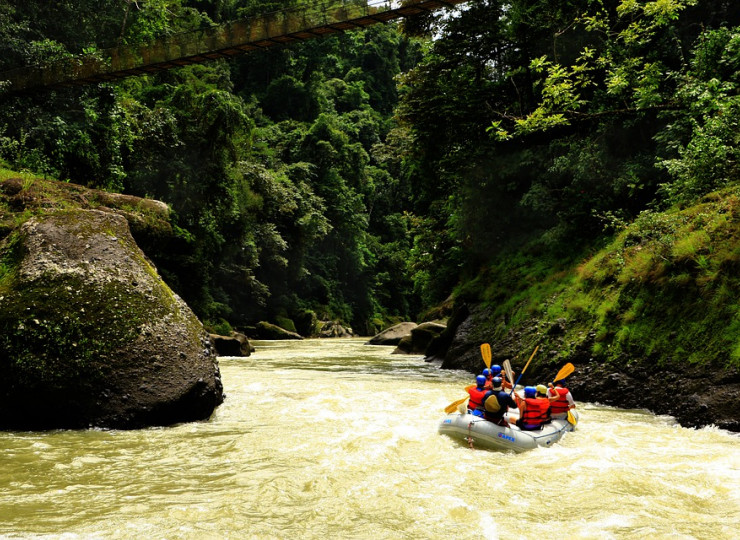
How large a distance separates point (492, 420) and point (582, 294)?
5.35 metres

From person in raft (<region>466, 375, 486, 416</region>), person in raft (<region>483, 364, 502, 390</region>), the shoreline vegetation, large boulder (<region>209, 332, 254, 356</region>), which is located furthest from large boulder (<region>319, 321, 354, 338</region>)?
person in raft (<region>466, 375, 486, 416</region>)

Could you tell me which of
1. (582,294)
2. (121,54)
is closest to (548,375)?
(582,294)

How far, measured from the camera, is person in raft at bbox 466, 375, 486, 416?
6904 millimetres

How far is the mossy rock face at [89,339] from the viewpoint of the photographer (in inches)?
268

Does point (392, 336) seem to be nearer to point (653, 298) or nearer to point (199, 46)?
point (199, 46)

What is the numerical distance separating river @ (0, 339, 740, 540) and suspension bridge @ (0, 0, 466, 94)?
11.0 metres

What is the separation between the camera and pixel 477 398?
23.0 ft

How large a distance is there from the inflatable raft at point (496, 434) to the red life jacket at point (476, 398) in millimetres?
213

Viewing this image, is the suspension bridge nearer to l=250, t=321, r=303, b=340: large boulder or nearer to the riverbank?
the riverbank

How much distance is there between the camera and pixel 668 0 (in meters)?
10.8

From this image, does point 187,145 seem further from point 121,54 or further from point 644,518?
point 644,518

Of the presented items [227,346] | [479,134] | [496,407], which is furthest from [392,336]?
[496,407]

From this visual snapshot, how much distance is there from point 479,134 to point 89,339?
39.3 ft

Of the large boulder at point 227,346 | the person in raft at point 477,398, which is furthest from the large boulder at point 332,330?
the person in raft at point 477,398
